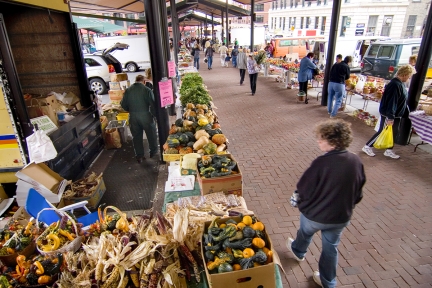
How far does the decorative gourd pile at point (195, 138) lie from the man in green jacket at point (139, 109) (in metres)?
1.01

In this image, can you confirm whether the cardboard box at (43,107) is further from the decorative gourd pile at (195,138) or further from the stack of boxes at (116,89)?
the stack of boxes at (116,89)

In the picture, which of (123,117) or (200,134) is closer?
(200,134)

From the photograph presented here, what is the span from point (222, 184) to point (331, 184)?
51.1 inches

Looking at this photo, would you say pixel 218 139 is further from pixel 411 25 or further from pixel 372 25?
pixel 411 25

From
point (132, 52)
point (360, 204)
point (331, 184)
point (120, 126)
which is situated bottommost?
point (360, 204)

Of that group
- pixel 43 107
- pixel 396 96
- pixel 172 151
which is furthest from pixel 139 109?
pixel 396 96

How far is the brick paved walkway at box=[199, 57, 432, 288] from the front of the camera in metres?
3.31

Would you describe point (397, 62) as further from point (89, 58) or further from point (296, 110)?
point (89, 58)

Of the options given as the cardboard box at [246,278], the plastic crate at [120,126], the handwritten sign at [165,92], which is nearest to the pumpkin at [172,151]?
the handwritten sign at [165,92]

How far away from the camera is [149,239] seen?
226 cm

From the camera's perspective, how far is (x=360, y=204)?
4531 mm

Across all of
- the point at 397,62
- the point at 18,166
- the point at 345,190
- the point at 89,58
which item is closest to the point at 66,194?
the point at 18,166

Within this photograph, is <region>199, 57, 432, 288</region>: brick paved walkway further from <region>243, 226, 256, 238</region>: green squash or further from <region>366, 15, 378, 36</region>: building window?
<region>366, 15, 378, 36</region>: building window

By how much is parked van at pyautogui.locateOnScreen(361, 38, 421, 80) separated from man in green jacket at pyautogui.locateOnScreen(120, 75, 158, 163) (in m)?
10.3
